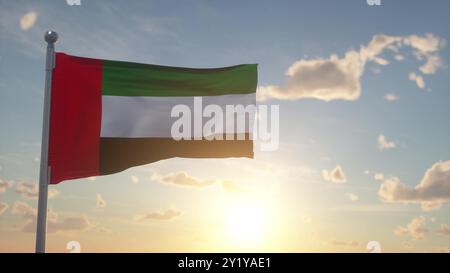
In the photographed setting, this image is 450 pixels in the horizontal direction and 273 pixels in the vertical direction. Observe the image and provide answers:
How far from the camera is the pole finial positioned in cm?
1575

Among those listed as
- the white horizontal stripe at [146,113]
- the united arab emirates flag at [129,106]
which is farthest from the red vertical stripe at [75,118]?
the white horizontal stripe at [146,113]

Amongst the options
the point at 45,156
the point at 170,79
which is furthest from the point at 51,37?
the point at 170,79

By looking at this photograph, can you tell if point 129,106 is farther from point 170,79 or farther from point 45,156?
point 45,156

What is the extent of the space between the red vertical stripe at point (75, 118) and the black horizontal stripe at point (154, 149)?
1.26 ft

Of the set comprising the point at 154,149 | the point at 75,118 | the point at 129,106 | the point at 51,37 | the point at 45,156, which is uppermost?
the point at 51,37

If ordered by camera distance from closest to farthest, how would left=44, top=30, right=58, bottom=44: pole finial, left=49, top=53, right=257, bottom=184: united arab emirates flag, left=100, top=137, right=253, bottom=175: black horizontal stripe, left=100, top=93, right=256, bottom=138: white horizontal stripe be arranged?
left=44, top=30, right=58, bottom=44: pole finial < left=49, top=53, right=257, bottom=184: united arab emirates flag < left=100, top=137, right=253, bottom=175: black horizontal stripe < left=100, top=93, right=256, bottom=138: white horizontal stripe

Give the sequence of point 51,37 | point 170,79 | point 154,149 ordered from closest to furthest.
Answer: point 51,37 < point 154,149 < point 170,79

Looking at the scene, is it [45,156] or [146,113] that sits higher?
[146,113]

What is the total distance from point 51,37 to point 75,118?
6.95 feet

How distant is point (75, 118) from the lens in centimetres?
1652

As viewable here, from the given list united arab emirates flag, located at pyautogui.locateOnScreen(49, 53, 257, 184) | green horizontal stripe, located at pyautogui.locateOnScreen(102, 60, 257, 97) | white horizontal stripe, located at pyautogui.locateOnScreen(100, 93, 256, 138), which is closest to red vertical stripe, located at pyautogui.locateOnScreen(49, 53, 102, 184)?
united arab emirates flag, located at pyautogui.locateOnScreen(49, 53, 257, 184)

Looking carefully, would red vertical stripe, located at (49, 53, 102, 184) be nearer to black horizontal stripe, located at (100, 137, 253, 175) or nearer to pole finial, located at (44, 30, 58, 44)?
black horizontal stripe, located at (100, 137, 253, 175)

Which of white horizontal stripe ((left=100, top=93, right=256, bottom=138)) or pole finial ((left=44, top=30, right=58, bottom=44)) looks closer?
pole finial ((left=44, top=30, right=58, bottom=44))
